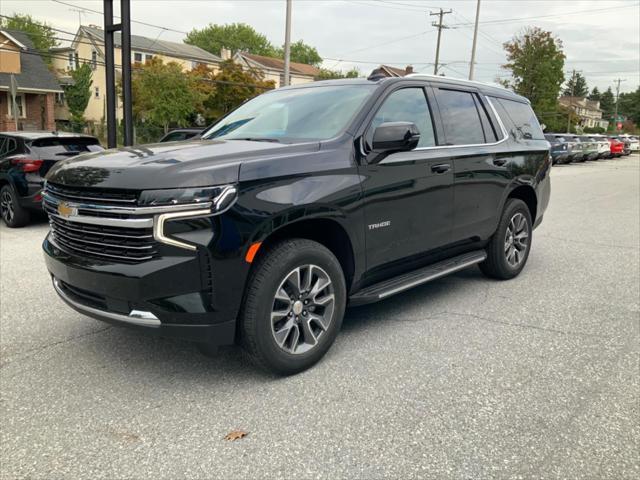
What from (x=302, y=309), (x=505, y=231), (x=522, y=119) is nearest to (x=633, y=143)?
(x=522, y=119)

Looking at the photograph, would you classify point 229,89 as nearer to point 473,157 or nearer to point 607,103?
point 473,157

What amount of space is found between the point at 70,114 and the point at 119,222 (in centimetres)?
5223

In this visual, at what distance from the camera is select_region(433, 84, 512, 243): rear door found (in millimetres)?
4734

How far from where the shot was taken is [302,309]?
350 cm

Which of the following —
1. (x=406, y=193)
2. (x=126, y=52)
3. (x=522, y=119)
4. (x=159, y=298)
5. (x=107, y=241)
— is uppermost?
(x=126, y=52)

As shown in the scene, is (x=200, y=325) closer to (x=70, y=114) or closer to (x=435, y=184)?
(x=435, y=184)

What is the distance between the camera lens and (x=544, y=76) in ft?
191

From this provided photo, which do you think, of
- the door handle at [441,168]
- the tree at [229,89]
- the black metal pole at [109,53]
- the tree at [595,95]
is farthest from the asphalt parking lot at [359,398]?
the tree at [595,95]

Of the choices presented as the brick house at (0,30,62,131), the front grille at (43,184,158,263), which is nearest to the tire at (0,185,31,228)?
the front grille at (43,184,158,263)

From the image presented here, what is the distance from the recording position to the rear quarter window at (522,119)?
225 inches

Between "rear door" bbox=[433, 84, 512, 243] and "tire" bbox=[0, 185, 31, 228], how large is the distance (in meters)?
7.06

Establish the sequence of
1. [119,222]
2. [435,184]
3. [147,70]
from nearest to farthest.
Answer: [119,222] → [435,184] → [147,70]

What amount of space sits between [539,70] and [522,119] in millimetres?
58505

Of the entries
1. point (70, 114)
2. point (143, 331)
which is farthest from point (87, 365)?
point (70, 114)
